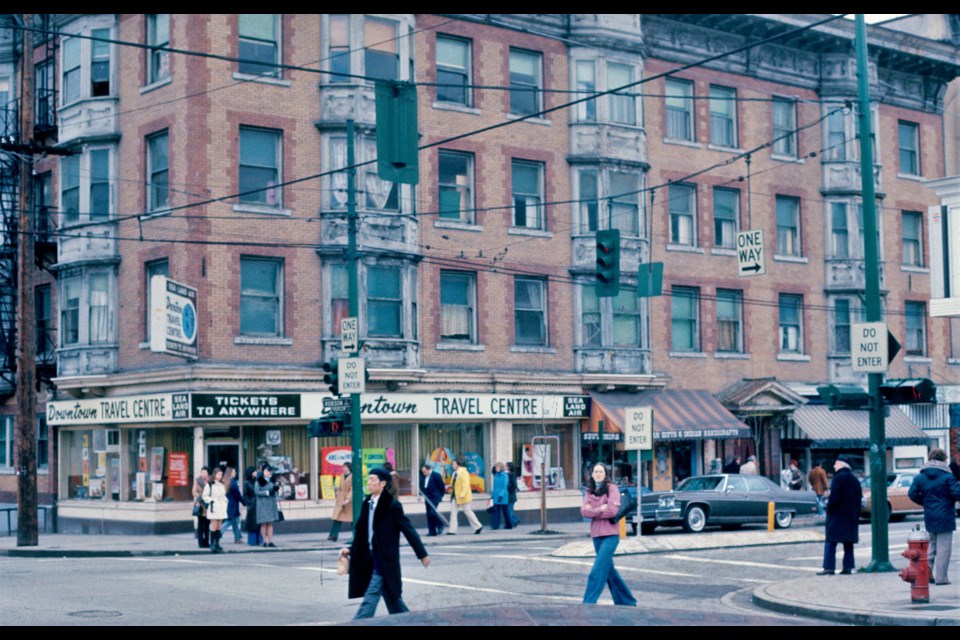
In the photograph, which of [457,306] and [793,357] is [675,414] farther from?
[457,306]

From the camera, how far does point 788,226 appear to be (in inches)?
1662

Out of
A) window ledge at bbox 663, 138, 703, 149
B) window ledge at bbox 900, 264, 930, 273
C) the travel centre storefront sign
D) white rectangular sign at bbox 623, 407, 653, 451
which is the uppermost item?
window ledge at bbox 663, 138, 703, 149

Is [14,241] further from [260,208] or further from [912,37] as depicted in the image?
[912,37]

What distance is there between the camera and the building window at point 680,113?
39.6 m

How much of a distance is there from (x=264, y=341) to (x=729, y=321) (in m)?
15.4

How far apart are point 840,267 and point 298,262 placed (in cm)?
1875

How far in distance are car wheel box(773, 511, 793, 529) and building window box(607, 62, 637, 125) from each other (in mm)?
12080

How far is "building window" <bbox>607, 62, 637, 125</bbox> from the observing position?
123 ft

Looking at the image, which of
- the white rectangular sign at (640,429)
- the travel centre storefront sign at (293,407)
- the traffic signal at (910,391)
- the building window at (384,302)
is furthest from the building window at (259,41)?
the traffic signal at (910,391)

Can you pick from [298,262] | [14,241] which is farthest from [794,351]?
[14,241]

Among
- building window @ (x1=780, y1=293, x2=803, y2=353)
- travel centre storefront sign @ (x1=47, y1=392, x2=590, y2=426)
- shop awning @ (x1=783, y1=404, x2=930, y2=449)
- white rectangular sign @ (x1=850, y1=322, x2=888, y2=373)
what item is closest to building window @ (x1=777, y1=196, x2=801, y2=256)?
building window @ (x1=780, y1=293, x2=803, y2=353)

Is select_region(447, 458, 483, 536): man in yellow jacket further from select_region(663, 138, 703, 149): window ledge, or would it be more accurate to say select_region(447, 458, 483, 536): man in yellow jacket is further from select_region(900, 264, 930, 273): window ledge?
select_region(900, 264, 930, 273): window ledge

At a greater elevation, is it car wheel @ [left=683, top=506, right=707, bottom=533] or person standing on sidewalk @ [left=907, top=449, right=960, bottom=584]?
person standing on sidewalk @ [left=907, top=449, right=960, bottom=584]

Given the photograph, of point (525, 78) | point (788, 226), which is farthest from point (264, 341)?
point (788, 226)
